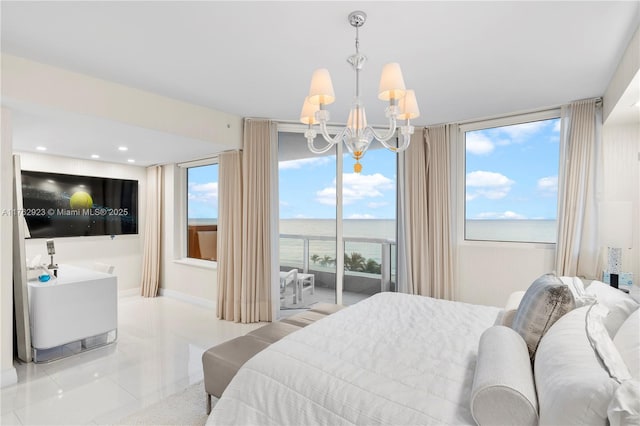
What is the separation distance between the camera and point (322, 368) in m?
1.64

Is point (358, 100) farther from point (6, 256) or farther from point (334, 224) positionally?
point (6, 256)

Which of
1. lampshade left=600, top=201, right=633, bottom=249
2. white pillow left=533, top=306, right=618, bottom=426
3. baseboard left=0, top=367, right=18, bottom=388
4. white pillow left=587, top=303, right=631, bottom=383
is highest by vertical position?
lampshade left=600, top=201, right=633, bottom=249

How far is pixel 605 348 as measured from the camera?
1.20 m

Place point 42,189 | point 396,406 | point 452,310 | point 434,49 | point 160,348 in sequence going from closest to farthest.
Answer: point 396,406 < point 434,49 < point 452,310 < point 160,348 < point 42,189

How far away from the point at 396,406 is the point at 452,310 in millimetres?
1427

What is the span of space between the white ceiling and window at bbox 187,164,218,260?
5.89 ft

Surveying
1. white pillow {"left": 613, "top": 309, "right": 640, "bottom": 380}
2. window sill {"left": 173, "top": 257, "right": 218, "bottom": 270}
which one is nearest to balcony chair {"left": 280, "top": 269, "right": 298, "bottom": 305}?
window sill {"left": 173, "top": 257, "right": 218, "bottom": 270}

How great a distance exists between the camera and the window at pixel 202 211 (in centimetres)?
521

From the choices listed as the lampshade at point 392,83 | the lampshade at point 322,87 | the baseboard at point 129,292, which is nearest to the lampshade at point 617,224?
the lampshade at point 392,83

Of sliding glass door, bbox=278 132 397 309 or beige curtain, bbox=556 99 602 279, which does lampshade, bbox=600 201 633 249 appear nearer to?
beige curtain, bbox=556 99 602 279

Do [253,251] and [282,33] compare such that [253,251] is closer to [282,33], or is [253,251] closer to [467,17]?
[282,33]

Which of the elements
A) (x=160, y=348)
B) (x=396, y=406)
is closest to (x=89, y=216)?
(x=160, y=348)

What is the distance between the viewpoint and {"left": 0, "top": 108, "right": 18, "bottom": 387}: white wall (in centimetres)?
264

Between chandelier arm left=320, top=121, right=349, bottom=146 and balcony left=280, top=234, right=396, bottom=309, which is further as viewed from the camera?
balcony left=280, top=234, right=396, bottom=309
